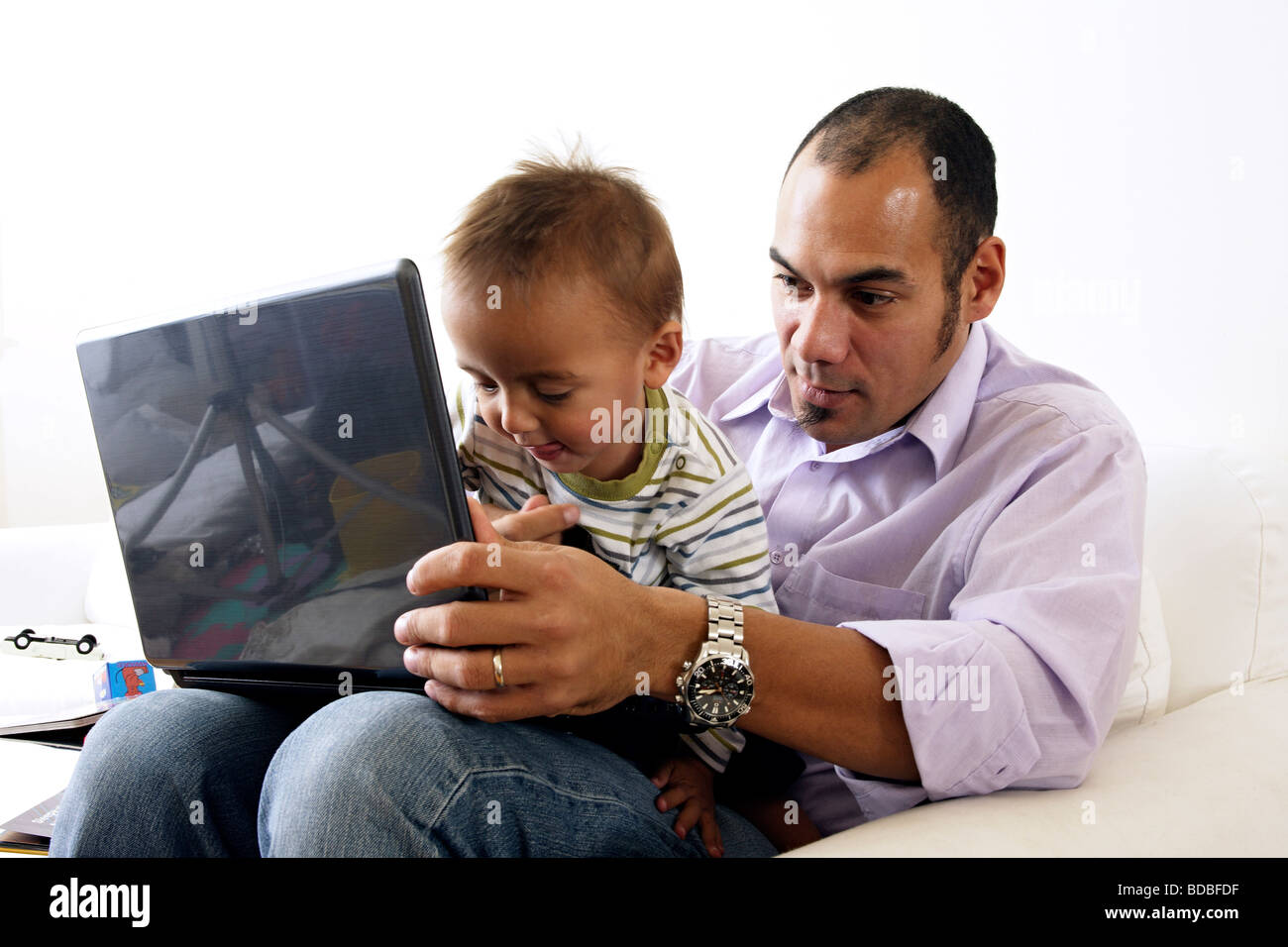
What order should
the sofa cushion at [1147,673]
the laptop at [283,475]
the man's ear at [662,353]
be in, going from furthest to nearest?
the sofa cushion at [1147,673] < the man's ear at [662,353] < the laptop at [283,475]

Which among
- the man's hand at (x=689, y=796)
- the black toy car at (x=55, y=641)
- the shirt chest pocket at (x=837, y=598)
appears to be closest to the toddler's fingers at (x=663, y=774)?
the man's hand at (x=689, y=796)

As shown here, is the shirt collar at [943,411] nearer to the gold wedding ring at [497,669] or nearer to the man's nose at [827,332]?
the man's nose at [827,332]

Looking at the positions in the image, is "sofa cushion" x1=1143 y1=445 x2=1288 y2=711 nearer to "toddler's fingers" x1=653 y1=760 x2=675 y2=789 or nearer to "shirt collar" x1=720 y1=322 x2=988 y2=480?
"shirt collar" x1=720 y1=322 x2=988 y2=480

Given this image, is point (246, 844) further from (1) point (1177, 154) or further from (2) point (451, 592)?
(1) point (1177, 154)

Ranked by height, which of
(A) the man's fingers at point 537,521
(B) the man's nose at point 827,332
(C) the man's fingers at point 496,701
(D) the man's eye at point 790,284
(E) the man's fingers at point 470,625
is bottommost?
(C) the man's fingers at point 496,701

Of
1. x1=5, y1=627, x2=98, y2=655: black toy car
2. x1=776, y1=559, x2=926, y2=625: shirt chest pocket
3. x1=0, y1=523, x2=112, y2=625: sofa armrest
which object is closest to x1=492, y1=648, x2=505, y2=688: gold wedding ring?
x1=776, y1=559, x2=926, y2=625: shirt chest pocket

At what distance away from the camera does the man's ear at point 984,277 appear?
54.2 inches

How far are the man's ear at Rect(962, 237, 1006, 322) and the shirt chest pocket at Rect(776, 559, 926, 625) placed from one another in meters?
0.40

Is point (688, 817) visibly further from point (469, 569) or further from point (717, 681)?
point (469, 569)

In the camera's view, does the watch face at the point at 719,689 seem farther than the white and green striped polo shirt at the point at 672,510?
No

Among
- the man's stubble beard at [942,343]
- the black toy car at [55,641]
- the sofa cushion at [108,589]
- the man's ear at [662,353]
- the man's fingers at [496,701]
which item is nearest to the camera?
the man's fingers at [496,701]

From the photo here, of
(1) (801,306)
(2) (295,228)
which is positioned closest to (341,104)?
(2) (295,228)

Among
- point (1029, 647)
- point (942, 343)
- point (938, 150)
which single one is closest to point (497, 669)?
point (1029, 647)
